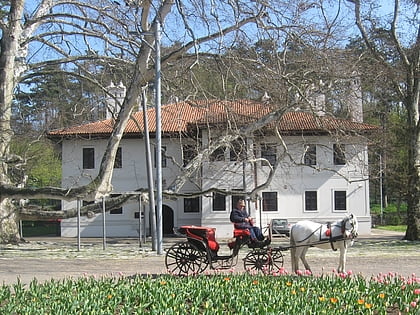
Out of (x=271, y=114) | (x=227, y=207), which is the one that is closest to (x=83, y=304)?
(x=271, y=114)

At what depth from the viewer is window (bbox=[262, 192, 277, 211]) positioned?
43.6 meters

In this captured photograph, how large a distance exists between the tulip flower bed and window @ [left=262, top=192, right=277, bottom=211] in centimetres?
3315

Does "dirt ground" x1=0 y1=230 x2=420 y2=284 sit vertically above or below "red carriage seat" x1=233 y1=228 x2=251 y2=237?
below

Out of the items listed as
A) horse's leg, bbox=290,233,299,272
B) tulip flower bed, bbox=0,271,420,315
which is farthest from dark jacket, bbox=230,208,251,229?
tulip flower bed, bbox=0,271,420,315

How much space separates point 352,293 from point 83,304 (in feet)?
12.9

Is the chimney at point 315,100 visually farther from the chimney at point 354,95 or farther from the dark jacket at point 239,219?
the dark jacket at point 239,219

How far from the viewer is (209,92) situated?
22375 millimetres

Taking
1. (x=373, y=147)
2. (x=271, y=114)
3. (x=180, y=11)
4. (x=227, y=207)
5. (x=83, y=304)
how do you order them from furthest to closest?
(x=227, y=207), (x=373, y=147), (x=271, y=114), (x=180, y=11), (x=83, y=304)

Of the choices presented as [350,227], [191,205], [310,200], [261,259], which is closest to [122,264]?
[261,259]

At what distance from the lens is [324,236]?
45.9 ft

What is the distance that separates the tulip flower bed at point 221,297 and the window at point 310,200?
3366 cm

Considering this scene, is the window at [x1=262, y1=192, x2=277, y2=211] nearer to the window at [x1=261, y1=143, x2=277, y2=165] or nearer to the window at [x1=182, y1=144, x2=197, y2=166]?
the window at [x1=261, y1=143, x2=277, y2=165]

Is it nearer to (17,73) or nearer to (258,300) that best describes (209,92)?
(17,73)

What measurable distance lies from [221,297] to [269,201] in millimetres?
35313
